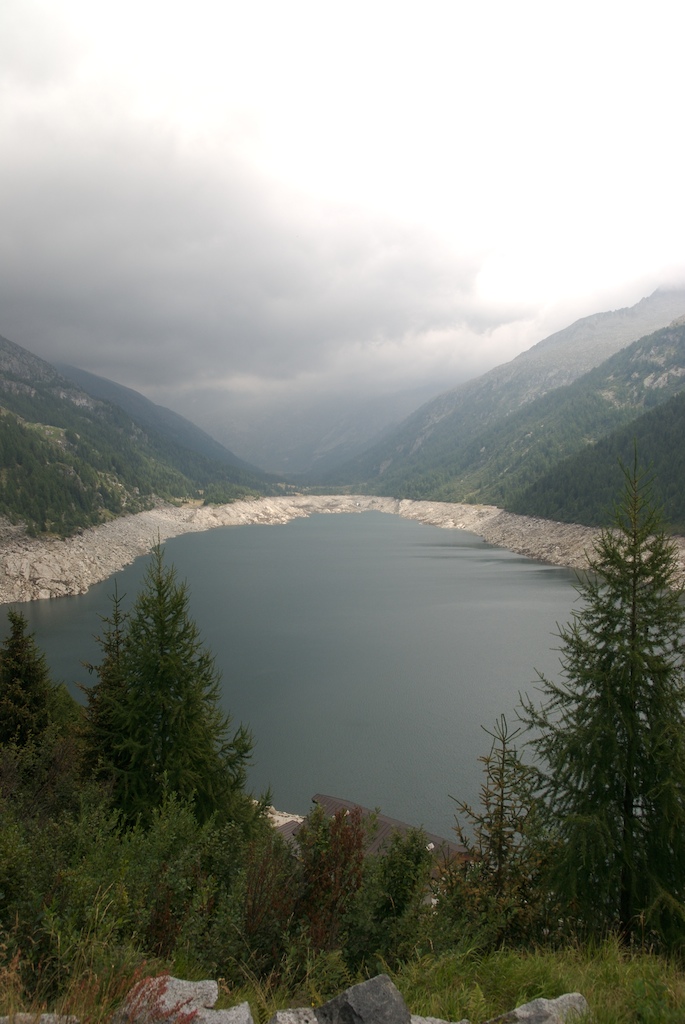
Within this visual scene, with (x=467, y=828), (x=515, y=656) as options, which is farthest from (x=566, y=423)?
(x=467, y=828)

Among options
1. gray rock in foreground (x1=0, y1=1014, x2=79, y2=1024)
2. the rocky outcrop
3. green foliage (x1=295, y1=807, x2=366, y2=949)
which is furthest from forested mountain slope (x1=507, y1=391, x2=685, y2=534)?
gray rock in foreground (x1=0, y1=1014, x2=79, y2=1024)

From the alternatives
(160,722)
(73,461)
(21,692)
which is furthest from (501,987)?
(73,461)

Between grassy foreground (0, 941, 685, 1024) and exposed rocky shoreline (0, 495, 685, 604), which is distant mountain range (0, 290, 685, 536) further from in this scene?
grassy foreground (0, 941, 685, 1024)

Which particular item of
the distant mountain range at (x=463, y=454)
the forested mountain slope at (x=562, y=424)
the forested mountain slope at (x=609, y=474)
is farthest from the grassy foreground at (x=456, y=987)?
the forested mountain slope at (x=562, y=424)

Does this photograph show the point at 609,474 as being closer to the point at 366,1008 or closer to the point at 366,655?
the point at 366,655

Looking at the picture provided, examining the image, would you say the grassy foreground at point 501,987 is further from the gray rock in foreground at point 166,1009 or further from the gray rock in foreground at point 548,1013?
the gray rock in foreground at point 166,1009
